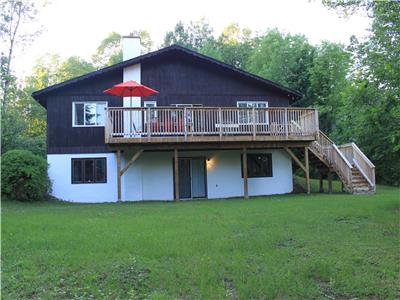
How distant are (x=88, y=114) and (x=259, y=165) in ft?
25.7

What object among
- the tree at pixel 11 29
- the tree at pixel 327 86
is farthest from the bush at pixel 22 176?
the tree at pixel 327 86

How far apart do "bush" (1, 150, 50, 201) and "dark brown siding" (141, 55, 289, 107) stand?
5.66 metres

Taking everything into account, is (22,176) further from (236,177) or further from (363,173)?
(363,173)

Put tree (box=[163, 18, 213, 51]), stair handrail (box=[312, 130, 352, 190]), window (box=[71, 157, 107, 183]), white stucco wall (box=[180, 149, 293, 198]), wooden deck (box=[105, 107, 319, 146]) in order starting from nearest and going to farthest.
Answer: wooden deck (box=[105, 107, 319, 146]) < stair handrail (box=[312, 130, 352, 190]) < window (box=[71, 157, 107, 183]) < white stucco wall (box=[180, 149, 293, 198]) < tree (box=[163, 18, 213, 51])

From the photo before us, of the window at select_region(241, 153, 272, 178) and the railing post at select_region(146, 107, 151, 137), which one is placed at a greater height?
the railing post at select_region(146, 107, 151, 137)

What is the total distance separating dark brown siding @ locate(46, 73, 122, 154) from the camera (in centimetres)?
1758

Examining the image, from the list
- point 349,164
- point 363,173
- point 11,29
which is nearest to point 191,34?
point 11,29

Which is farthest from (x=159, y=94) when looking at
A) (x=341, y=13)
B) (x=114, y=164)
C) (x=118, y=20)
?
(x=118, y=20)

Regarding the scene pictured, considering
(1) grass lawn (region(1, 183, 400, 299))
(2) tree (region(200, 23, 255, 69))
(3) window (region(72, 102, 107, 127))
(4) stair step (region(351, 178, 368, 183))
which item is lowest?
(1) grass lawn (region(1, 183, 400, 299))

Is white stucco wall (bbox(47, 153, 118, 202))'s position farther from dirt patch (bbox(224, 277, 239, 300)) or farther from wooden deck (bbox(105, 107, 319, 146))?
dirt patch (bbox(224, 277, 239, 300))

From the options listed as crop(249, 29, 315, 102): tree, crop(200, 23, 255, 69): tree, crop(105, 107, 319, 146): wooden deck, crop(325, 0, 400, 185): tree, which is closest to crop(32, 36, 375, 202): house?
crop(105, 107, 319, 146): wooden deck

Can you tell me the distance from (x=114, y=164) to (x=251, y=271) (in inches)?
496

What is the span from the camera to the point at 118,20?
48844mm

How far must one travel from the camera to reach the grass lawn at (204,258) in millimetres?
5406
